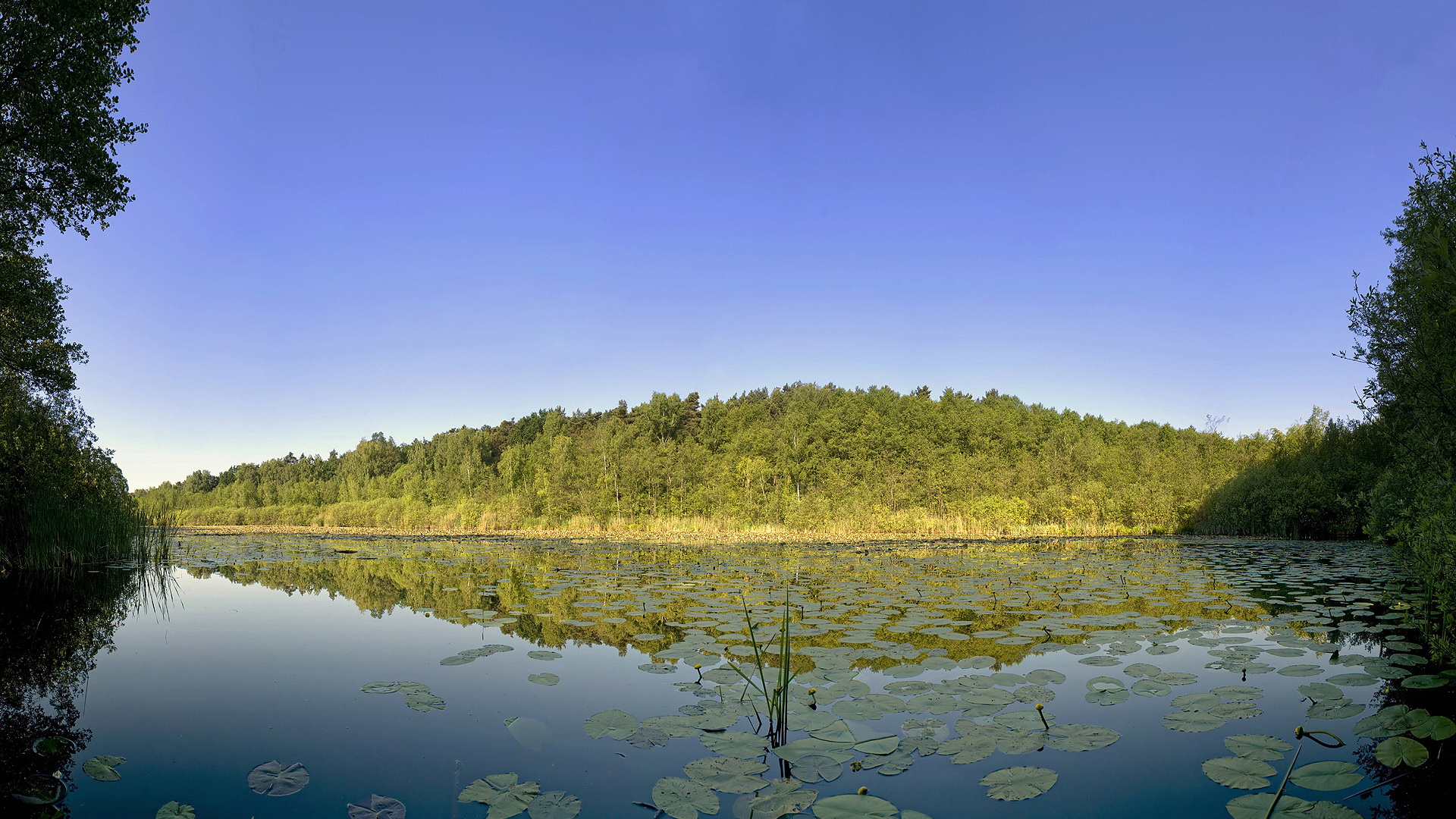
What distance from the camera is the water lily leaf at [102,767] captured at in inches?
126

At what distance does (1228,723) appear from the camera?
4.02 m

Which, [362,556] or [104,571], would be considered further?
[362,556]

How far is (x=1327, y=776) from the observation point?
9.75 feet

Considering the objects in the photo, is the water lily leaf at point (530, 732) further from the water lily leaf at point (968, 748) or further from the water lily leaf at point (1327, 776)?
the water lily leaf at point (1327, 776)

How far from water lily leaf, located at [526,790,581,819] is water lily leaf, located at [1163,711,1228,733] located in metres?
3.51

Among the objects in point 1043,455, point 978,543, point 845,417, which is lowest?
point 978,543

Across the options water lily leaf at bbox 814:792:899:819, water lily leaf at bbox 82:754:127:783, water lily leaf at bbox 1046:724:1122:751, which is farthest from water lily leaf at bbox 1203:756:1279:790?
water lily leaf at bbox 82:754:127:783

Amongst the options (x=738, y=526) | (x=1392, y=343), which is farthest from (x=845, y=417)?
(x=1392, y=343)

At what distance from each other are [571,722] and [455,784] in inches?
39.4

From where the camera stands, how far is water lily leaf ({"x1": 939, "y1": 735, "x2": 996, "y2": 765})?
3271 millimetres

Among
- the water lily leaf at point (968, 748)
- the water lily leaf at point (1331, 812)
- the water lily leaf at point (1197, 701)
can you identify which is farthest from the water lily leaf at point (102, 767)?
the water lily leaf at point (1197, 701)

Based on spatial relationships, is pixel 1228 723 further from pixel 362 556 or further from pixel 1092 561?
pixel 362 556

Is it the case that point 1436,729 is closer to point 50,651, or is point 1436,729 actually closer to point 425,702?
point 425,702

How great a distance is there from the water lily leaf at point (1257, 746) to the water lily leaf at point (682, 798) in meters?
2.80
